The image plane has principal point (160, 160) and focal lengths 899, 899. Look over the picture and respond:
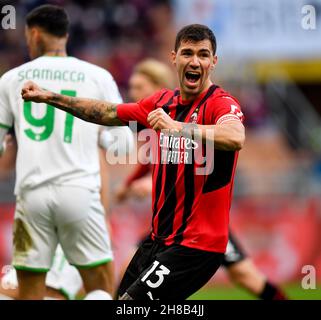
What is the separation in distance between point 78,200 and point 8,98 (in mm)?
933

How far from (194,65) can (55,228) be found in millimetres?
2034

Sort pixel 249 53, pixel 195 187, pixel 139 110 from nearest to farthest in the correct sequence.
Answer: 1. pixel 195 187
2. pixel 139 110
3. pixel 249 53

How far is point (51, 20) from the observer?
268 inches

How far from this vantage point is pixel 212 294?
12352 mm

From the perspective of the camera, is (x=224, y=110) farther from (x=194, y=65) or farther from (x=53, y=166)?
(x=53, y=166)

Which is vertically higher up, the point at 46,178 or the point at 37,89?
the point at 37,89

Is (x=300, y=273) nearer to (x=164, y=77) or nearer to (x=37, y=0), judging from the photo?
(x=164, y=77)

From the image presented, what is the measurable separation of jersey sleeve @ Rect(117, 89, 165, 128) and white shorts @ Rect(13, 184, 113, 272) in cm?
108

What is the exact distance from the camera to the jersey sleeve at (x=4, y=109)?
6762 millimetres

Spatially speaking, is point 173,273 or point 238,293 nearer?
point 173,273

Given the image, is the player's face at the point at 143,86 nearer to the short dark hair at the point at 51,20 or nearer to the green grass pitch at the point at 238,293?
the short dark hair at the point at 51,20

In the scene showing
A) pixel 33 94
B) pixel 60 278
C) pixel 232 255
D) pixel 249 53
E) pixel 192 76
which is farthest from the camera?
pixel 249 53

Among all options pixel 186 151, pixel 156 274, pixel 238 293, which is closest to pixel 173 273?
pixel 156 274
